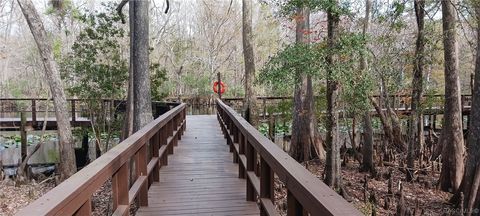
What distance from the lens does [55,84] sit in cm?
1127

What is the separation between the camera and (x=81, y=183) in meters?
1.96

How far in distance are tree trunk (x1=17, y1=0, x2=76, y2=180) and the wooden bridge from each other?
12.4 ft

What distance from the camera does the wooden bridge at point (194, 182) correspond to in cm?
180

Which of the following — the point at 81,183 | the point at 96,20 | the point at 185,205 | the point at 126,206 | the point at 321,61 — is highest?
the point at 96,20

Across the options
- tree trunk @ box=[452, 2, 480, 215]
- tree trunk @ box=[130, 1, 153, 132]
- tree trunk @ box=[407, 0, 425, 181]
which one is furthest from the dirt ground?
tree trunk @ box=[407, 0, 425, 181]

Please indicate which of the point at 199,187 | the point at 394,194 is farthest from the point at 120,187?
the point at 394,194

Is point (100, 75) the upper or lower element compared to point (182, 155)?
upper

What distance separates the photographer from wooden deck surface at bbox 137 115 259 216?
166 inches

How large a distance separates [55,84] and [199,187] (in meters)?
7.62

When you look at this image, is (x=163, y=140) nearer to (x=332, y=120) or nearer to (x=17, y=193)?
(x=332, y=120)

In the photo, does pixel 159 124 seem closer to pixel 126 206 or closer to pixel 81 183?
pixel 126 206

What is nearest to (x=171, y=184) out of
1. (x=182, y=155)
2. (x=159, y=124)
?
(x=159, y=124)

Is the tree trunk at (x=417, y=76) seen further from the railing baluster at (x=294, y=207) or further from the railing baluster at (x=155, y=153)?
the railing baluster at (x=294, y=207)

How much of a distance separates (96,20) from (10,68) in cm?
3469
